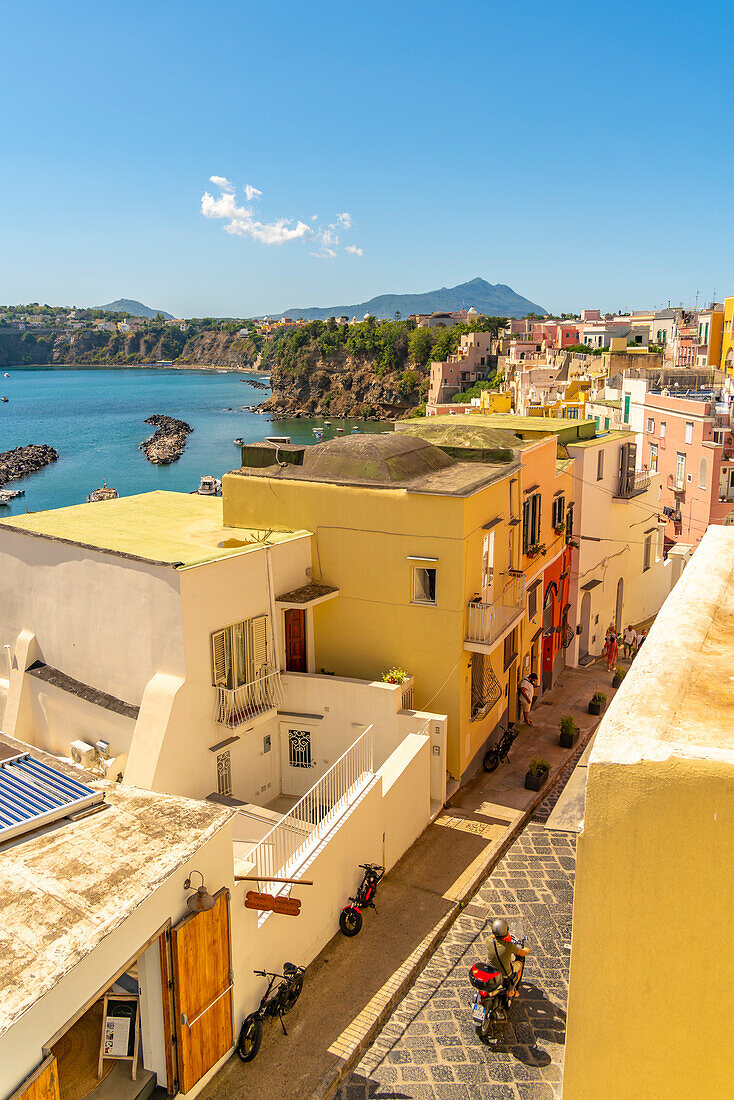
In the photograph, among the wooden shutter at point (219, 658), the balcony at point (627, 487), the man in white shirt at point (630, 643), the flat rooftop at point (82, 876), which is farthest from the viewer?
the balcony at point (627, 487)

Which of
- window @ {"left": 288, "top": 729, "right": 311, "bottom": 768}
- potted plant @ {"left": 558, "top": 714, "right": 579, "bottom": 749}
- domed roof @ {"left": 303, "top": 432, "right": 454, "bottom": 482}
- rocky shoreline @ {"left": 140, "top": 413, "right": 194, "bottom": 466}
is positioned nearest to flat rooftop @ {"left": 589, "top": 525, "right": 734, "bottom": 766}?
domed roof @ {"left": 303, "top": 432, "right": 454, "bottom": 482}

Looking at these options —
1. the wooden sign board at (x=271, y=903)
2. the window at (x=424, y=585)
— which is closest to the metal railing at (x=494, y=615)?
the window at (x=424, y=585)

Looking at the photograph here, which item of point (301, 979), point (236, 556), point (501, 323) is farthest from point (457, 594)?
point (501, 323)

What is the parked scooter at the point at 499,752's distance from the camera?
57.9 feet

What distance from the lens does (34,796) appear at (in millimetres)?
9367

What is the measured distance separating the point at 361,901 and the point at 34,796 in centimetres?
572

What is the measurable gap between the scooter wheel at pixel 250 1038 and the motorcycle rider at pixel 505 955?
3.07 m

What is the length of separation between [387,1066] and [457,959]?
2214mm

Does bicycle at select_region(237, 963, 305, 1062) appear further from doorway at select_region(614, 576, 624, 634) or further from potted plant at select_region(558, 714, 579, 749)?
doorway at select_region(614, 576, 624, 634)

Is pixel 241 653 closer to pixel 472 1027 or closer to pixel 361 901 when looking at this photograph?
pixel 361 901

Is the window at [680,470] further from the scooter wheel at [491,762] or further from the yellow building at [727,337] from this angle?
the yellow building at [727,337]

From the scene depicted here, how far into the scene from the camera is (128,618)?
14.7m

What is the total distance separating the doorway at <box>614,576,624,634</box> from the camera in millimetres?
28250

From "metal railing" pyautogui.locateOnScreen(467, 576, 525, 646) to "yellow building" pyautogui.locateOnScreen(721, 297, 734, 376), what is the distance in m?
59.5
